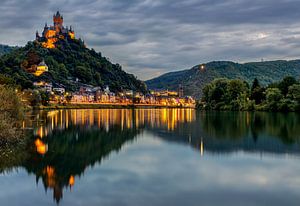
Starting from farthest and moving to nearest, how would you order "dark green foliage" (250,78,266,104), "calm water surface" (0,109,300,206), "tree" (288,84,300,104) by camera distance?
"dark green foliage" (250,78,266,104) → "tree" (288,84,300,104) → "calm water surface" (0,109,300,206)

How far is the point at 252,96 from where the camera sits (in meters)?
105

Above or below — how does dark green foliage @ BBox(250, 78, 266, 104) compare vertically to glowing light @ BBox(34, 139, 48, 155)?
above

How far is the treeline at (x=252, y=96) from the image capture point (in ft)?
289

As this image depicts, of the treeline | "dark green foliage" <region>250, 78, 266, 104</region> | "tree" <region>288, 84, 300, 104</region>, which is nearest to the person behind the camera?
"tree" <region>288, 84, 300, 104</region>

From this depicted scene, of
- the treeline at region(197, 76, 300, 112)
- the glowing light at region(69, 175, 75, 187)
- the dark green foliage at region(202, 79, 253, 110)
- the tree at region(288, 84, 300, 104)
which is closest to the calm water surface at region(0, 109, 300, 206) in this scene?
the glowing light at region(69, 175, 75, 187)

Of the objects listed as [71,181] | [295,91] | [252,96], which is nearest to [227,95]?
[252,96]

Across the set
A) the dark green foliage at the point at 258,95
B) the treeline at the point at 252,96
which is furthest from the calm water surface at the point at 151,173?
the dark green foliage at the point at 258,95

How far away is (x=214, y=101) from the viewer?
11112 centimetres

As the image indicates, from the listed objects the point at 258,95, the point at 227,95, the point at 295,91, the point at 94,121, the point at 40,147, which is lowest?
the point at 94,121

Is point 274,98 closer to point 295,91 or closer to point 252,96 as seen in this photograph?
point 295,91

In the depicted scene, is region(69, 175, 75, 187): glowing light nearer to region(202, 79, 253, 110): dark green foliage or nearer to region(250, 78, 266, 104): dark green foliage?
region(202, 79, 253, 110): dark green foliage

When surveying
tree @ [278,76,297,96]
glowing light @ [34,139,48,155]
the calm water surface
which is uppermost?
tree @ [278,76,297,96]

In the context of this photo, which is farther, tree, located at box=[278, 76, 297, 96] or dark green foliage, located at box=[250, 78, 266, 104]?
dark green foliage, located at box=[250, 78, 266, 104]

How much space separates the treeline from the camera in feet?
289
